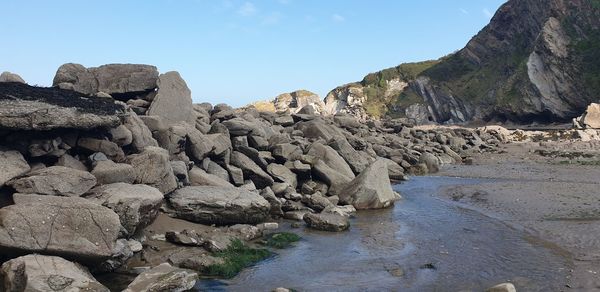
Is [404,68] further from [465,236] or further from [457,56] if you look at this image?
[465,236]

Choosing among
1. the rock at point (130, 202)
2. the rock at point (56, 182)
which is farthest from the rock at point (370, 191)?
the rock at point (56, 182)

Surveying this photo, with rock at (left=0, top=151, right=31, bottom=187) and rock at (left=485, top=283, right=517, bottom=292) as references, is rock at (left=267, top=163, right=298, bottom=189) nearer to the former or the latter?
rock at (left=0, top=151, right=31, bottom=187)

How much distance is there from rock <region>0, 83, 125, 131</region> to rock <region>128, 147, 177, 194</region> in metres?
1.52

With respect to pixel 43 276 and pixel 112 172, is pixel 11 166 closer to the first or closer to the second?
pixel 112 172

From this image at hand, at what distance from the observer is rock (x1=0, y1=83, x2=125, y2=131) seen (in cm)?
1355

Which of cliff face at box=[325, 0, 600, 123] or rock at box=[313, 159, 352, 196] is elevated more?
cliff face at box=[325, 0, 600, 123]

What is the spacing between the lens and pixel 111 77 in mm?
24141

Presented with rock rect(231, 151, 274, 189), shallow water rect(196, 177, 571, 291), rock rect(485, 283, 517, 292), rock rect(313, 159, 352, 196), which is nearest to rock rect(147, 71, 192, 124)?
rock rect(231, 151, 274, 189)

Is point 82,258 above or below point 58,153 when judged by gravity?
below

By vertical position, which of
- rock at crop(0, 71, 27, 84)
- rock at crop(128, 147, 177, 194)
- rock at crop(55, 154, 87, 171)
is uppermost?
rock at crop(0, 71, 27, 84)

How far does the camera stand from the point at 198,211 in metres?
16.6

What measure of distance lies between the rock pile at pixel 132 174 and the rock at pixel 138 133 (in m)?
0.05

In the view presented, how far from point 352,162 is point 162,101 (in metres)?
11.2

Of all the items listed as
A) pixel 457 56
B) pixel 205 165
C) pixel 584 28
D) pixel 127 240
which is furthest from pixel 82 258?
pixel 457 56
